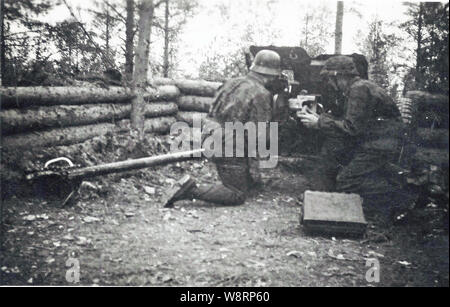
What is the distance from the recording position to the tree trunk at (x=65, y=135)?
493cm

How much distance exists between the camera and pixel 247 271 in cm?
323

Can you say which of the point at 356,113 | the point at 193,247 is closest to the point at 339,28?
the point at 356,113

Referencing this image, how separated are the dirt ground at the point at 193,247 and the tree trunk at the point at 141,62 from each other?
2093mm

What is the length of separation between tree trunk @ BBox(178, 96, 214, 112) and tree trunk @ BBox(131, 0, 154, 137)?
5.69ft

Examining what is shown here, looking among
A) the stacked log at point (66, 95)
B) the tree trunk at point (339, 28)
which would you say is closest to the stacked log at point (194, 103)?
the stacked log at point (66, 95)

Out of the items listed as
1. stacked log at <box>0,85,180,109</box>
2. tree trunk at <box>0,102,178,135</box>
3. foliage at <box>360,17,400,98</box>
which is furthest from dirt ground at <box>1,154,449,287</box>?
foliage at <box>360,17,400,98</box>

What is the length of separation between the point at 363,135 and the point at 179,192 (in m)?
2.52

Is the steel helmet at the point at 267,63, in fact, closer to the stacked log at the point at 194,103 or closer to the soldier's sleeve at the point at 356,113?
the soldier's sleeve at the point at 356,113

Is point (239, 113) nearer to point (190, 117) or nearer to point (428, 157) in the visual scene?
point (428, 157)

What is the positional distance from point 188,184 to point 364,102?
8.04ft

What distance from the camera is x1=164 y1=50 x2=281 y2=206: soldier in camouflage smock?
5.00 meters

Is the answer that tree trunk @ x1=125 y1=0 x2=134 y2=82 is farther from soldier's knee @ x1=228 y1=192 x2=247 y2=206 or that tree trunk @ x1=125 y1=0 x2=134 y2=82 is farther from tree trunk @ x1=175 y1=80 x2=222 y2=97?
soldier's knee @ x1=228 y1=192 x2=247 y2=206

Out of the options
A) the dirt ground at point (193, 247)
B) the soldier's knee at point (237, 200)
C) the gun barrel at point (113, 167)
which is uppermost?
the gun barrel at point (113, 167)
